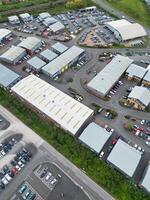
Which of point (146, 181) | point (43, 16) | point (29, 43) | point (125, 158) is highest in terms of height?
point (43, 16)

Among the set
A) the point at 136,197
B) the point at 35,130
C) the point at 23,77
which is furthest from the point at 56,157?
the point at 23,77

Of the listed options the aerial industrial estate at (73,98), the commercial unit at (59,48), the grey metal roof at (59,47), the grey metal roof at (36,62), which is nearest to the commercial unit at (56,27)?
the aerial industrial estate at (73,98)

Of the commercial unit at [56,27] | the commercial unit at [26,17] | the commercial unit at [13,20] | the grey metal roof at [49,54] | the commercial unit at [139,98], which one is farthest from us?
the commercial unit at [26,17]

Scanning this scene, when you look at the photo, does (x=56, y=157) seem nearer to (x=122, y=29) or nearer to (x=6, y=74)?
(x=6, y=74)

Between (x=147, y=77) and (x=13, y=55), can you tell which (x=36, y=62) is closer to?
(x=13, y=55)

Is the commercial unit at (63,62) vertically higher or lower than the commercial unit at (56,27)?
lower

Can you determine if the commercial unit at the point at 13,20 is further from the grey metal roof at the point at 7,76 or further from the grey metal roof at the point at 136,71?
the grey metal roof at the point at 136,71

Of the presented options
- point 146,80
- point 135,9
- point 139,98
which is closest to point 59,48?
point 146,80
